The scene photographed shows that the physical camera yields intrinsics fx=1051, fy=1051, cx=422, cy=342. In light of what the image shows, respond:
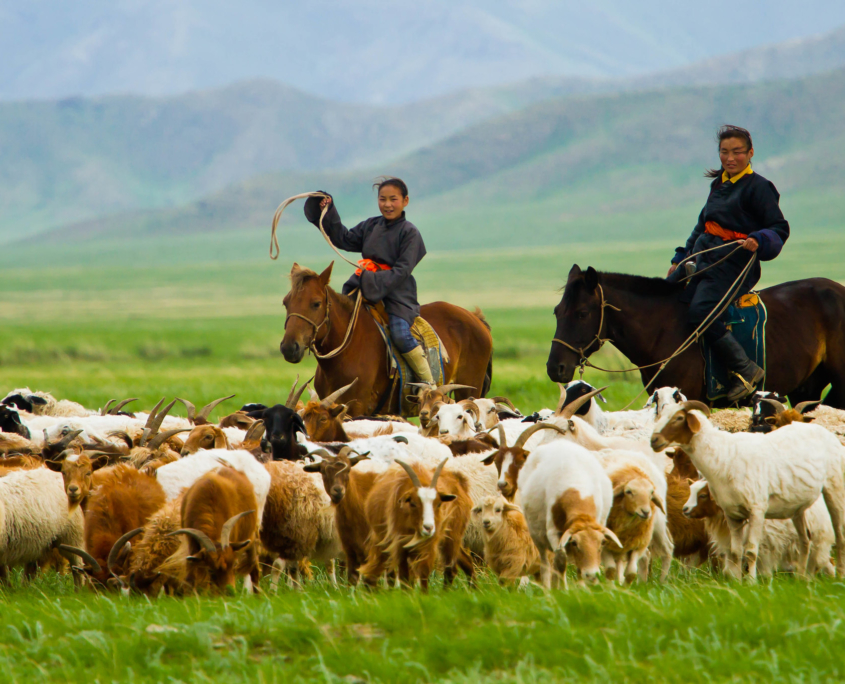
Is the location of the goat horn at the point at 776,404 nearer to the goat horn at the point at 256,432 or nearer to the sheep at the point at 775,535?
the sheep at the point at 775,535

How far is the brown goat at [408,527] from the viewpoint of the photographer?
6.24 metres

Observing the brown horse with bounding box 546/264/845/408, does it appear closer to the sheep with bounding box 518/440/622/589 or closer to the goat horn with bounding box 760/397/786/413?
the goat horn with bounding box 760/397/786/413

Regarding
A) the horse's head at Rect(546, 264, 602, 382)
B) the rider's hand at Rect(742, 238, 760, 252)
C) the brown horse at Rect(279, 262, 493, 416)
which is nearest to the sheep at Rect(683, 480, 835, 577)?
the horse's head at Rect(546, 264, 602, 382)

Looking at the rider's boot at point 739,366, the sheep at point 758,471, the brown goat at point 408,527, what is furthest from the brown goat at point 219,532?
the rider's boot at point 739,366

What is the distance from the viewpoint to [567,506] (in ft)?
20.1

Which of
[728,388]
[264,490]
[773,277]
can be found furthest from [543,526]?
[773,277]

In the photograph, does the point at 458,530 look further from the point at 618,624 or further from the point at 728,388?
the point at 728,388

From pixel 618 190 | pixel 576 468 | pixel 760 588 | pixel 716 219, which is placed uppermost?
pixel 618 190

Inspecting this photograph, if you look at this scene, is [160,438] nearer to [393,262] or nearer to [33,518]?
[33,518]

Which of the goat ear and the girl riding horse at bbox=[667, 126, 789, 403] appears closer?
the goat ear

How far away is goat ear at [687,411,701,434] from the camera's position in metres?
6.77

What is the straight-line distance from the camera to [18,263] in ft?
441

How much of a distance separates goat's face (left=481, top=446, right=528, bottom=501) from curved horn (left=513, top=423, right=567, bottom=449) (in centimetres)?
6

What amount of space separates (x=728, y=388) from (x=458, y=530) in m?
3.89
